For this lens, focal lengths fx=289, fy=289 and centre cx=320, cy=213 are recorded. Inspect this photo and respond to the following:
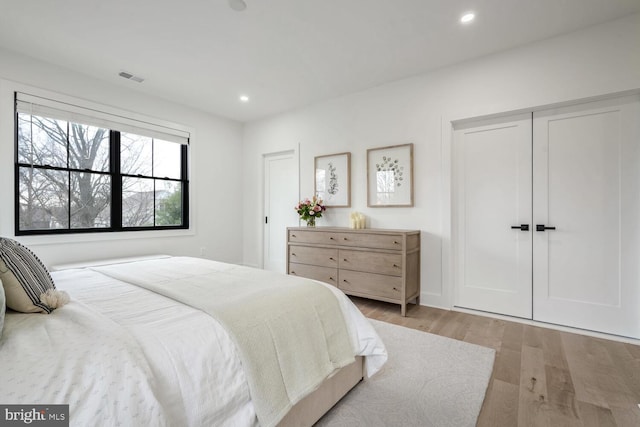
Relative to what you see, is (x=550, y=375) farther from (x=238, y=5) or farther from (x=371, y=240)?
(x=238, y=5)

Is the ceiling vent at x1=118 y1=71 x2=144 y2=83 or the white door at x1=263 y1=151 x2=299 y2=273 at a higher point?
the ceiling vent at x1=118 y1=71 x2=144 y2=83

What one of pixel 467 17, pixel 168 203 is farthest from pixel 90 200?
pixel 467 17

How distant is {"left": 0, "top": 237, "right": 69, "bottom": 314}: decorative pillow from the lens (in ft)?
3.90

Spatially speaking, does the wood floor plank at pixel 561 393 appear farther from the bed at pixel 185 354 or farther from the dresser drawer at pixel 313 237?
the dresser drawer at pixel 313 237

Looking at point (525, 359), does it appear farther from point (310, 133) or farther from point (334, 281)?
point (310, 133)

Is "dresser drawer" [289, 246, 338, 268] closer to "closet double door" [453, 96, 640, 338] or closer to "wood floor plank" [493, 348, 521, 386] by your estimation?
"closet double door" [453, 96, 640, 338]

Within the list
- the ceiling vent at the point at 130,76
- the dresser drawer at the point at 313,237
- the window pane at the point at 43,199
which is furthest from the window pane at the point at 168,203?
the dresser drawer at the point at 313,237

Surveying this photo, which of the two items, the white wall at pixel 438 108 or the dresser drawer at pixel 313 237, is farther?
the dresser drawer at pixel 313 237

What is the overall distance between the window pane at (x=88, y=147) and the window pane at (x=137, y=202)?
320 millimetres

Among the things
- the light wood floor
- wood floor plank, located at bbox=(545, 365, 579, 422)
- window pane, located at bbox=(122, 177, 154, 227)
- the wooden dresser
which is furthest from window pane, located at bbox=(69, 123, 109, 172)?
wood floor plank, located at bbox=(545, 365, 579, 422)

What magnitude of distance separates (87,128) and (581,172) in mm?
5162

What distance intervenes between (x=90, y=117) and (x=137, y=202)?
1.10 metres

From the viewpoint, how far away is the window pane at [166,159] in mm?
4019

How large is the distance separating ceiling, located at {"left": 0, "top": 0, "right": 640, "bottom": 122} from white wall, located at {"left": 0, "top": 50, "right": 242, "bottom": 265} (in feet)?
0.60
